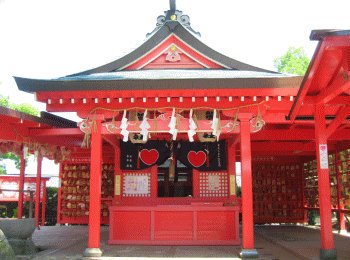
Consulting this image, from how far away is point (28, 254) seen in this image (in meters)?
10.1

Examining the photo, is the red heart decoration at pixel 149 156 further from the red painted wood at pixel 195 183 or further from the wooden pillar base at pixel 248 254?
the wooden pillar base at pixel 248 254

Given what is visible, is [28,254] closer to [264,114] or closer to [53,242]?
[53,242]

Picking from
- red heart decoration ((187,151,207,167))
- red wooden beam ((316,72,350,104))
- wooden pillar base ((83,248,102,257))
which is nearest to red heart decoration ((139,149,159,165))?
red heart decoration ((187,151,207,167))

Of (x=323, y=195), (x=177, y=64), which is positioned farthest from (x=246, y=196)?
(x=177, y=64)

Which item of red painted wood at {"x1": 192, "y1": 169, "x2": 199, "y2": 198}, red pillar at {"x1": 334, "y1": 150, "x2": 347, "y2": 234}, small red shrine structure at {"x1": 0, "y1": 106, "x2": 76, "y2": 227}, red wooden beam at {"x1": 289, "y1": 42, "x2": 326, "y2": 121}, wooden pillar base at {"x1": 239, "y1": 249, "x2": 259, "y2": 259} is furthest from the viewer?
red pillar at {"x1": 334, "y1": 150, "x2": 347, "y2": 234}

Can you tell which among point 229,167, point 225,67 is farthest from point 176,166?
point 225,67

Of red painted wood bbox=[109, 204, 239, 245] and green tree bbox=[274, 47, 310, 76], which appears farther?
green tree bbox=[274, 47, 310, 76]

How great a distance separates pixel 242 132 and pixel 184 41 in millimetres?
3527

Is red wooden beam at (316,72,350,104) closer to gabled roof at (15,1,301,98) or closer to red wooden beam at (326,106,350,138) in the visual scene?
red wooden beam at (326,106,350,138)

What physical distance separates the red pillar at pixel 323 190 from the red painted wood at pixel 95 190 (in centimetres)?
500

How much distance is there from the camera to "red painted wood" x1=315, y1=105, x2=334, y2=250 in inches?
342

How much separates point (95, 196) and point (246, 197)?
Answer: 3547 mm

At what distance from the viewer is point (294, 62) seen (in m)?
35.0

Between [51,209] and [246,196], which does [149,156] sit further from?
[51,209]
